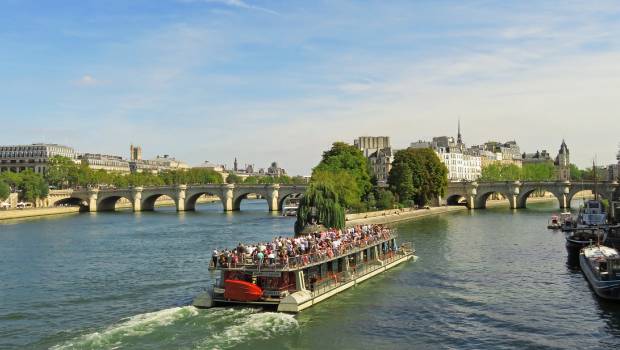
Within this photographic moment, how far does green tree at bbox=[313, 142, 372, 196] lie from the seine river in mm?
33331

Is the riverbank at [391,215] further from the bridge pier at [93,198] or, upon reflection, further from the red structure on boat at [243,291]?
the bridge pier at [93,198]

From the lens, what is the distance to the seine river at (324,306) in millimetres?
23922

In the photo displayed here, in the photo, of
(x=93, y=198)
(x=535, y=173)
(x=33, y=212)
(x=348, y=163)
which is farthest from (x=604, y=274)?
(x=535, y=173)

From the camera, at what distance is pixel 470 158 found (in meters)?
168

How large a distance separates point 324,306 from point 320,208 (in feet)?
62.5

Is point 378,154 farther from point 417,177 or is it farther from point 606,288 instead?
point 606,288

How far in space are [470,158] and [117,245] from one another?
416ft

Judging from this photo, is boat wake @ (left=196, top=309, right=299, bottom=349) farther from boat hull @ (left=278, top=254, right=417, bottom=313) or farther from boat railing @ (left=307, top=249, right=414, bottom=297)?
boat railing @ (left=307, top=249, right=414, bottom=297)

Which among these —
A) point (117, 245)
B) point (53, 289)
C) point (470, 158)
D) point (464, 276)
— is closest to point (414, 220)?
point (117, 245)

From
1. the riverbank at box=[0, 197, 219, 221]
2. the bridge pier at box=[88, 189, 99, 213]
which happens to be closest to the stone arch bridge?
the bridge pier at box=[88, 189, 99, 213]

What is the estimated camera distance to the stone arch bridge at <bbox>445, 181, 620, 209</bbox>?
91.4m

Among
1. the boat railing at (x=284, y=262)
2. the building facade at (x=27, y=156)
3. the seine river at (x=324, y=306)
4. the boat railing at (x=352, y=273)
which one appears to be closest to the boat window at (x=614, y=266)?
the seine river at (x=324, y=306)

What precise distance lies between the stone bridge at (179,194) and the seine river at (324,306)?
52.6 metres

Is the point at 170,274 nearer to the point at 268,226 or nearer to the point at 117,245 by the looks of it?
the point at 117,245
